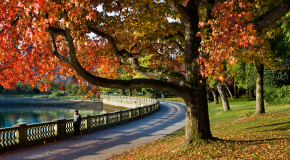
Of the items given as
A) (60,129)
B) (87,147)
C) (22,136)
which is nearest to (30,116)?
(60,129)

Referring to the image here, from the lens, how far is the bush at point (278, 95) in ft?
87.9

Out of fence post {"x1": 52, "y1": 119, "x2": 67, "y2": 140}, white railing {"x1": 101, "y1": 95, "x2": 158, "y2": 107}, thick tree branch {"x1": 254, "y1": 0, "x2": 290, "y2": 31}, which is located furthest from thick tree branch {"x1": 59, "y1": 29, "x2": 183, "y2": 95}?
white railing {"x1": 101, "y1": 95, "x2": 158, "y2": 107}

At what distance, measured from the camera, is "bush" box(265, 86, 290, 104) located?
26.8 meters

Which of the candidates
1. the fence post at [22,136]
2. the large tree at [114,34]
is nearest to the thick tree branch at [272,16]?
the large tree at [114,34]

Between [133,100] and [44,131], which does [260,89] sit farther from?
[133,100]

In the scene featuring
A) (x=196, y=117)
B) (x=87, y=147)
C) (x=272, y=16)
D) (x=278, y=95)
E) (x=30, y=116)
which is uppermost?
(x=272, y=16)

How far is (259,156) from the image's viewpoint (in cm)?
707

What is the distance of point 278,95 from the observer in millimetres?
27484

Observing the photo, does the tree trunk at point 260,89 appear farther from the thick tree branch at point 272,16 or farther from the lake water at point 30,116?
the lake water at point 30,116

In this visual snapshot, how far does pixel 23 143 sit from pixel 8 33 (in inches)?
256

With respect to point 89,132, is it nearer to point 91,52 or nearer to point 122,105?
point 91,52

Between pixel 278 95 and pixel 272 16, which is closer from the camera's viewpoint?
pixel 272 16

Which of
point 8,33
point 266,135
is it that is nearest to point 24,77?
point 8,33

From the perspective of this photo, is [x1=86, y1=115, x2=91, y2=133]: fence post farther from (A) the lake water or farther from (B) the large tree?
(A) the lake water
